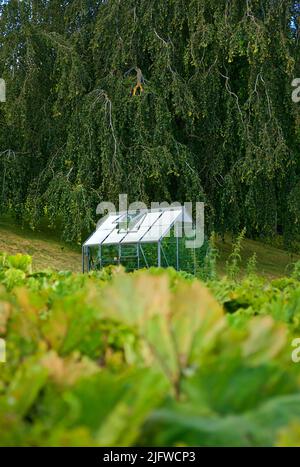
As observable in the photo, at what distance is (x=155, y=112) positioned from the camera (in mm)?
11891

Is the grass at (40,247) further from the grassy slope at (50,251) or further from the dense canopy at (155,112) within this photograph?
the dense canopy at (155,112)

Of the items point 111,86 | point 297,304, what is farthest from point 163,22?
point 297,304

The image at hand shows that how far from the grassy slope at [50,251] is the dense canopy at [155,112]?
46cm

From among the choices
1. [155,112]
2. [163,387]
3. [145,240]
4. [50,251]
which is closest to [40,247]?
[50,251]

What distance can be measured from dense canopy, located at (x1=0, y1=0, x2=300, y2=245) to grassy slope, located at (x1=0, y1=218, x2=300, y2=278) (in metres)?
0.46

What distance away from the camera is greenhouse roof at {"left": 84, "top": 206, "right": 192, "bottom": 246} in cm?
942

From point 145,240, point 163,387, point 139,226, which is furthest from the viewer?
point 139,226

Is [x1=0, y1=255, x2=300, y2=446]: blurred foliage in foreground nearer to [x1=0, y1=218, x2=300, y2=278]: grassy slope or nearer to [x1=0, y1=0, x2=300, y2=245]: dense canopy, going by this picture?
[x1=0, y1=218, x2=300, y2=278]: grassy slope

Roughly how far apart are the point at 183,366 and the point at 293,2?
13.3 m

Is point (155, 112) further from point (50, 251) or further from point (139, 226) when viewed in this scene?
point (50, 251)

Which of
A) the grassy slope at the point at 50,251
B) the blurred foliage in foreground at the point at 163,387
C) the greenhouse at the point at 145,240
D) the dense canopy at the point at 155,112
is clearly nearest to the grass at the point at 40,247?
the grassy slope at the point at 50,251

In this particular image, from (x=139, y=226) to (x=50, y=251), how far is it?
10.8 ft

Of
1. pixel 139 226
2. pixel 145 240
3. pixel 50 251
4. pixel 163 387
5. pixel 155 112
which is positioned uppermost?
pixel 155 112

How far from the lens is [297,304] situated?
98 cm
